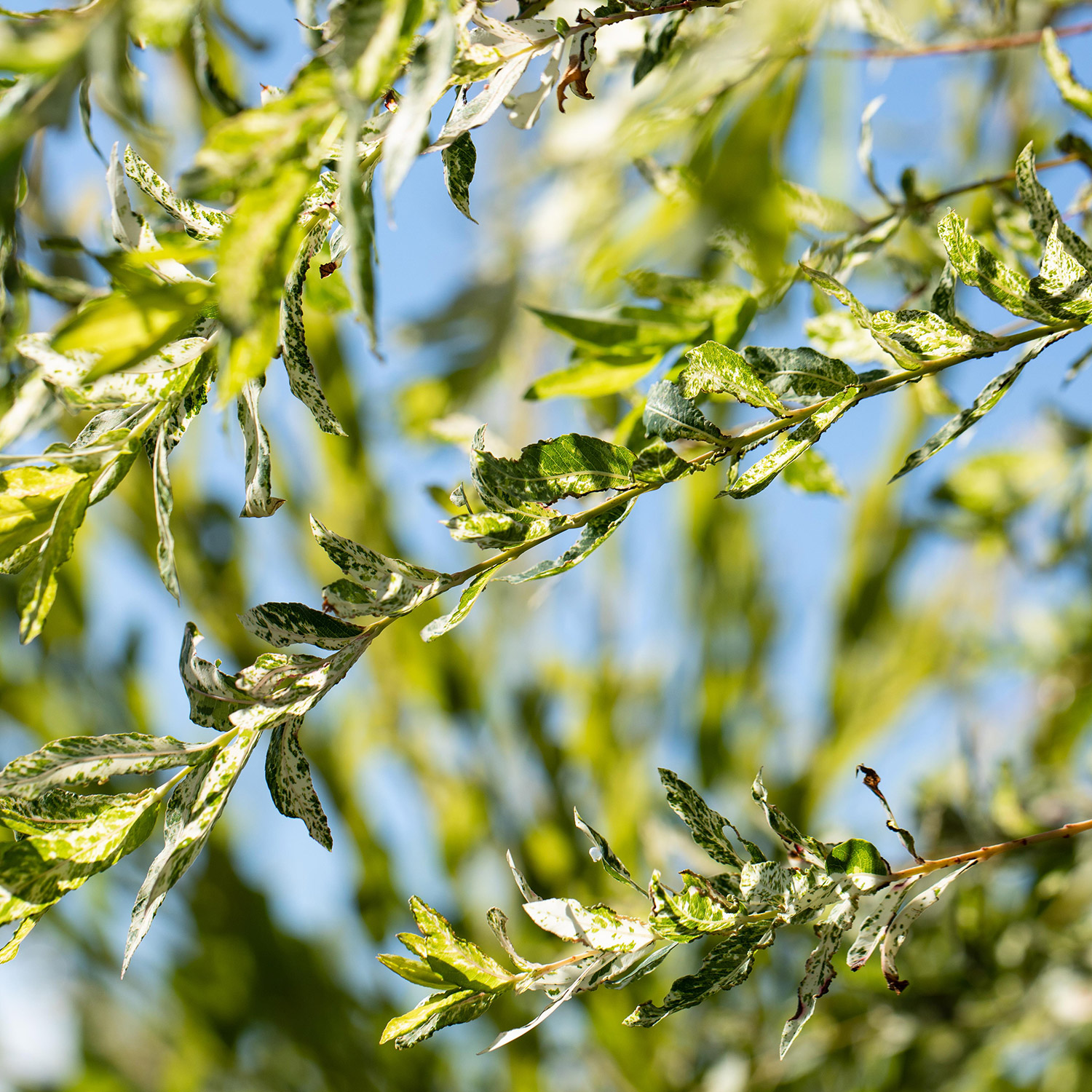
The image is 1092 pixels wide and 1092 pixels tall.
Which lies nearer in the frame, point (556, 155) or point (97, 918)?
point (556, 155)

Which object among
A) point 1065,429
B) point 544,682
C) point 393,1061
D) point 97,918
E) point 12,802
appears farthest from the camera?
point 544,682

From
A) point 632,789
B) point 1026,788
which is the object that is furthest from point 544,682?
point 1026,788

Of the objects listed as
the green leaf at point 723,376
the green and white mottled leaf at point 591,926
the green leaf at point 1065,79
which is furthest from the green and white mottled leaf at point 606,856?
the green leaf at point 1065,79

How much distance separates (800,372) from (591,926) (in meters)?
0.15

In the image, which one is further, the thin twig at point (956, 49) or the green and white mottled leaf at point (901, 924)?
the thin twig at point (956, 49)

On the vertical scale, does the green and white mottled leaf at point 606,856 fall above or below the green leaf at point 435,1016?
above

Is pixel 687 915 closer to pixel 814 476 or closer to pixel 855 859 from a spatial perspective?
pixel 855 859

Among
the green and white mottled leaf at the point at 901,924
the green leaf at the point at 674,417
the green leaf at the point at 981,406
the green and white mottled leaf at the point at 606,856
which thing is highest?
the green leaf at the point at 674,417

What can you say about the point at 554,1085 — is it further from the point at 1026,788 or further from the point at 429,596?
the point at 429,596

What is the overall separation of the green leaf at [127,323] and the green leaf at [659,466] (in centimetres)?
11

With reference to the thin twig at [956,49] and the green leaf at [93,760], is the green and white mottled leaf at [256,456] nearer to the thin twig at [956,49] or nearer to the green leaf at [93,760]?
the green leaf at [93,760]

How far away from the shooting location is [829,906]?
22 cm

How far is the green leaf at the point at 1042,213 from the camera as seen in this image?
22 centimetres

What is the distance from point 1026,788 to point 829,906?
0.47m
